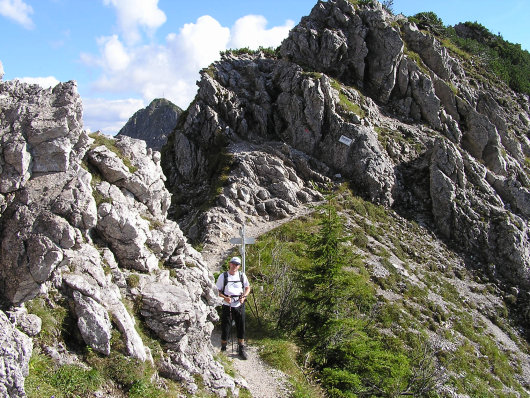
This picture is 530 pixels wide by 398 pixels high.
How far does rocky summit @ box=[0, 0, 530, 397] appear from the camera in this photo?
8023mm

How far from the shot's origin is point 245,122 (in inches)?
1679

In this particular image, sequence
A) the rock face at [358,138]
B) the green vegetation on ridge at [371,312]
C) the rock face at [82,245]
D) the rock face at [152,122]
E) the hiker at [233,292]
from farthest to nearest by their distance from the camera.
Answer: the rock face at [152,122]
the rock face at [358,138]
the green vegetation on ridge at [371,312]
the hiker at [233,292]
the rock face at [82,245]

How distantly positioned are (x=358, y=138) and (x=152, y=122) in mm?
140646

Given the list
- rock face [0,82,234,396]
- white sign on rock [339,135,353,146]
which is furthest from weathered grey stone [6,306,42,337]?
white sign on rock [339,135,353,146]

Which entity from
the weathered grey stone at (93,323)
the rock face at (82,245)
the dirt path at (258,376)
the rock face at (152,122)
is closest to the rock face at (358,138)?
the dirt path at (258,376)

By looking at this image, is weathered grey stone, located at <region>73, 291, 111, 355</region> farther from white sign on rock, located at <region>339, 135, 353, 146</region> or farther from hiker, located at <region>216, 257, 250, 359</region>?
white sign on rock, located at <region>339, 135, 353, 146</region>

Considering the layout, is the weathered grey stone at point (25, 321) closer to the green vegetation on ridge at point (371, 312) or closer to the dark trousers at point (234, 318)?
the dark trousers at point (234, 318)

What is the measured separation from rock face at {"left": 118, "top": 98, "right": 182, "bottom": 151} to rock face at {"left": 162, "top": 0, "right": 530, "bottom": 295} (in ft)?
384

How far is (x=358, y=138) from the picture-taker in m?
40.8

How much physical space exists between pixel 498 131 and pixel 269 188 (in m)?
34.4

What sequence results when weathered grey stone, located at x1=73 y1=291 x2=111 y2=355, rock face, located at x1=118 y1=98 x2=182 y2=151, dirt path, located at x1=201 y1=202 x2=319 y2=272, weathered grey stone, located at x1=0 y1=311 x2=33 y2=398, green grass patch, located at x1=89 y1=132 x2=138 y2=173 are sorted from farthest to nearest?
rock face, located at x1=118 y1=98 x2=182 y2=151, dirt path, located at x1=201 y1=202 x2=319 y2=272, green grass patch, located at x1=89 y1=132 x2=138 y2=173, weathered grey stone, located at x1=73 y1=291 x2=111 y2=355, weathered grey stone, located at x1=0 y1=311 x2=33 y2=398

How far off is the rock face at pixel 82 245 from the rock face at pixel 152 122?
151 metres

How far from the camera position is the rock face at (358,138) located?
36906 millimetres

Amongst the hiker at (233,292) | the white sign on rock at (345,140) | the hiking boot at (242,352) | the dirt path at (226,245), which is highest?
the white sign on rock at (345,140)
